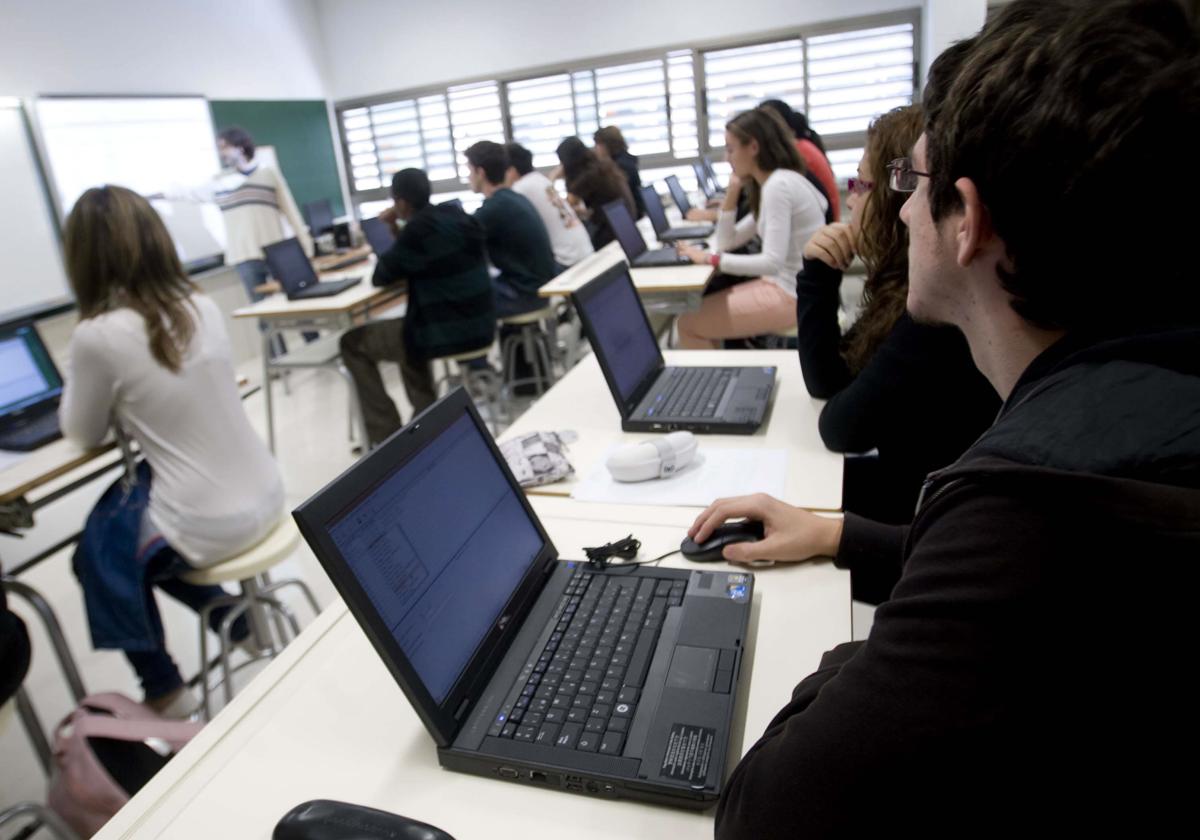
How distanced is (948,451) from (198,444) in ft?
5.58

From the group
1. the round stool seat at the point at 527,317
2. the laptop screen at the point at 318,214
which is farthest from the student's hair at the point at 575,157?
the laptop screen at the point at 318,214

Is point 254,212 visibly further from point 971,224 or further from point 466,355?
point 971,224

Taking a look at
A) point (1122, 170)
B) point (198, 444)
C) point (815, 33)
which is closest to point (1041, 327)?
point (1122, 170)

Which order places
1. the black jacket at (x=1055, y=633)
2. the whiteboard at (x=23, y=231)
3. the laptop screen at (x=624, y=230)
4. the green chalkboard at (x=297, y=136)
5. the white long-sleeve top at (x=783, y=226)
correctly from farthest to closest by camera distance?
1. the green chalkboard at (x=297, y=136)
2. the whiteboard at (x=23, y=231)
3. the laptop screen at (x=624, y=230)
4. the white long-sleeve top at (x=783, y=226)
5. the black jacket at (x=1055, y=633)

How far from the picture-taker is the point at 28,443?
2090mm

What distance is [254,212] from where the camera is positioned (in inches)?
219

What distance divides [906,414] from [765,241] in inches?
80.6

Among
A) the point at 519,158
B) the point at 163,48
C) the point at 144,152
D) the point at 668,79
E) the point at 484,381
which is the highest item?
the point at 163,48

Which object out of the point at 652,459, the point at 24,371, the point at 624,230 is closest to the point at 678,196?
the point at 624,230

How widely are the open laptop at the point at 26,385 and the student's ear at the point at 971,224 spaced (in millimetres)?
2336

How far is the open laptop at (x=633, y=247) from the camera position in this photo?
3.78m

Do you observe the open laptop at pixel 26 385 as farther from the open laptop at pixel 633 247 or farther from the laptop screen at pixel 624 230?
the laptop screen at pixel 624 230

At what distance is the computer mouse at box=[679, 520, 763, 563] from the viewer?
3.80 feet

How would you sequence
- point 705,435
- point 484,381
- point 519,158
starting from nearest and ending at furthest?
1. point 705,435
2. point 484,381
3. point 519,158
